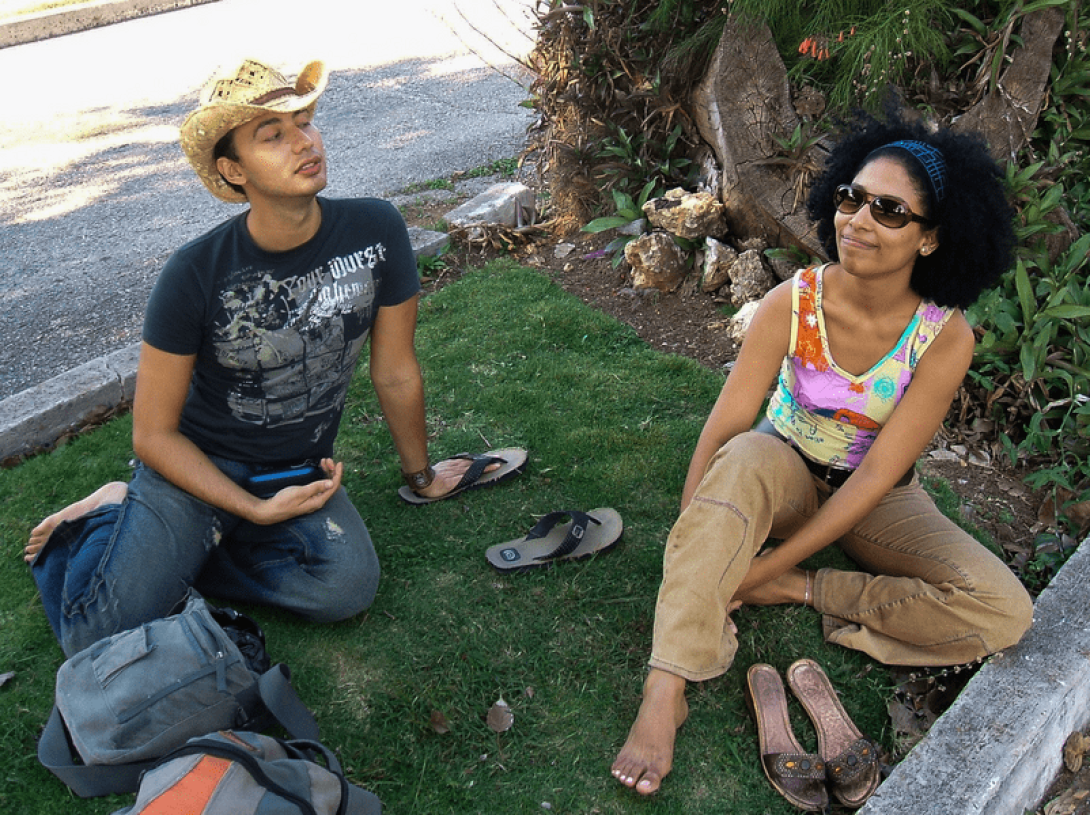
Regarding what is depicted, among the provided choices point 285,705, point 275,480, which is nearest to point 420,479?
point 275,480

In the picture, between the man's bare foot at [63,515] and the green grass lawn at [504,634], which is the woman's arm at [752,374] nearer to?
the green grass lawn at [504,634]

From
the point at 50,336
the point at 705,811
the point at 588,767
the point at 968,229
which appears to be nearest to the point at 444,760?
the point at 588,767

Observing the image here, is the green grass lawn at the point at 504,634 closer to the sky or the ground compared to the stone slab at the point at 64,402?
closer to the ground

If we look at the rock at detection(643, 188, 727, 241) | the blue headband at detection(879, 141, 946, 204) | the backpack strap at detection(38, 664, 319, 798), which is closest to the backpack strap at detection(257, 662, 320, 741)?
the backpack strap at detection(38, 664, 319, 798)

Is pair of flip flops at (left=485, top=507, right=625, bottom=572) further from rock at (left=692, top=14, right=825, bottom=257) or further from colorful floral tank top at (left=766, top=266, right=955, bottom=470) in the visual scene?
rock at (left=692, top=14, right=825, bottom=257)

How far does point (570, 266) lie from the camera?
5.27 m

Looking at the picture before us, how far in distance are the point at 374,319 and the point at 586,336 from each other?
1.66 m

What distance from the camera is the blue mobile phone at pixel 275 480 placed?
9.68 feet

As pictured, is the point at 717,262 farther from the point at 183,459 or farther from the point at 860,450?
the point at 183,459

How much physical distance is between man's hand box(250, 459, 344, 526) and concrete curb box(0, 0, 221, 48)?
11.1 metres

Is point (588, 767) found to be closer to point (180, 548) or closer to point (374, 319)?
point (180, 548)

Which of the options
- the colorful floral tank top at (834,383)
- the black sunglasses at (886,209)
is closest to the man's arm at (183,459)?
the colorful floral tank top at (834,383)

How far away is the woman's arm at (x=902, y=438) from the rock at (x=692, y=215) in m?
2.28

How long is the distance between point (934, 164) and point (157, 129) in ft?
23.9
